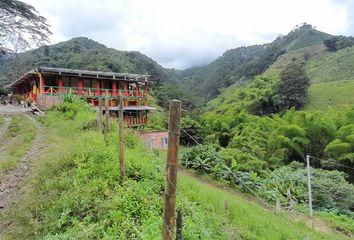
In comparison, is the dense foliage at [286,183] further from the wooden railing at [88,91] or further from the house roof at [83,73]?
the house roof at [83,73]

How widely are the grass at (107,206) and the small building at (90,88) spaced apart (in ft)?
43.1

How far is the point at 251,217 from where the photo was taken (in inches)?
339

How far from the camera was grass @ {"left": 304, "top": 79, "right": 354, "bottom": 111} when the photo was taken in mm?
39562

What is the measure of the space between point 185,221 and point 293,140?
15.9 metres

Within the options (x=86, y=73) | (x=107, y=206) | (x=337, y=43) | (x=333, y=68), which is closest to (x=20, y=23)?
(x=86, y=73)

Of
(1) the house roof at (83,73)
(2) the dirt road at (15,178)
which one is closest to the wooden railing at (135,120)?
(1) the house roof at (83,73)

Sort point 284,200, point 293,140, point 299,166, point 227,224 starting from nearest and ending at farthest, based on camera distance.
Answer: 1. point 227,224
2. point 284,200
3. point 299,166
4. point 293,140

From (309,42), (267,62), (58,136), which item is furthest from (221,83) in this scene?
(58,136)

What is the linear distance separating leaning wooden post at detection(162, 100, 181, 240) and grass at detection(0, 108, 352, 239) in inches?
59.4

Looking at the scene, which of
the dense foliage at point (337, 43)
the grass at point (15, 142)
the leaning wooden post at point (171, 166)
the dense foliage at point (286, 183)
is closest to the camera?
the leaning wooden post at point (171, 166)

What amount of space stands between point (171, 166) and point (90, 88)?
72.7 feet

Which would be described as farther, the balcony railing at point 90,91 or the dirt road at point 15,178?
the balcony railing at point 90,91

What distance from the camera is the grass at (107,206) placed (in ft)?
18.2

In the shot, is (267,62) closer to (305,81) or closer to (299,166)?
(305,81)
